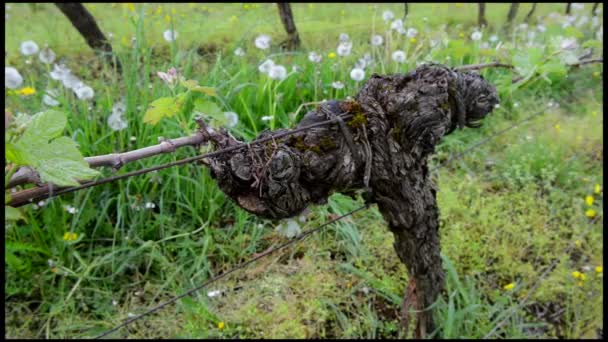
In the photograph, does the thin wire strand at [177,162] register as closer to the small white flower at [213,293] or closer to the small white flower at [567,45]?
the small white flower at [567,45]

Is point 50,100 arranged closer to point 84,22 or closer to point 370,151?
point 84,22

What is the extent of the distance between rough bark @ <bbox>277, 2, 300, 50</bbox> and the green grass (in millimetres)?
966

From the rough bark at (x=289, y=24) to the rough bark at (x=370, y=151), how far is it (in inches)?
100

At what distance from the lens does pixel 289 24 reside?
3553 millimetres

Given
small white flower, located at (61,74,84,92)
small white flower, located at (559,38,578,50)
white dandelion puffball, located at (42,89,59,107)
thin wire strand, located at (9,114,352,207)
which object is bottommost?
white dandelion puffball, located at (42,89,59,107)

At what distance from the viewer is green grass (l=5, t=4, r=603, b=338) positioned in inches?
68.0

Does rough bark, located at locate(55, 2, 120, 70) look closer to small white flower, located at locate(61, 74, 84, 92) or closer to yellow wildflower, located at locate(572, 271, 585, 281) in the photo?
small white flower, located at locate(61, 74, 84, 92)

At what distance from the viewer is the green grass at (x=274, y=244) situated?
173cm

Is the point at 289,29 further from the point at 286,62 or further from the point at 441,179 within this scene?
the point at 441,179

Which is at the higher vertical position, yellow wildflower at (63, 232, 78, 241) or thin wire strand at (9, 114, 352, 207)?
thin wire strand at (9, 114, 352, 207)

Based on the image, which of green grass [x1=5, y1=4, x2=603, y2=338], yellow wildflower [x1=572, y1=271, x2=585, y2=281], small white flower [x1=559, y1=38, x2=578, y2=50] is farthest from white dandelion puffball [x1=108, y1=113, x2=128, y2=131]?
yellow wildflower [x1=572, y1=271, x2=585, y2=281]

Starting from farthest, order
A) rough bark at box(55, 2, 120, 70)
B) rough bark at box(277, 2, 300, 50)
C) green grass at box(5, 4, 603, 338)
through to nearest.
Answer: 1. rough bark at box(277, 2, 300, 50)
2. rough bark at box(55, 2, 120, 70)
3. green grass at box(5, 4, 603, 338)

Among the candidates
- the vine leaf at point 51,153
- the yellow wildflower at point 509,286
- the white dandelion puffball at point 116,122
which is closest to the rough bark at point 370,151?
the vine leaf at point 51,153

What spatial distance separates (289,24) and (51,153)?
10.5ft
